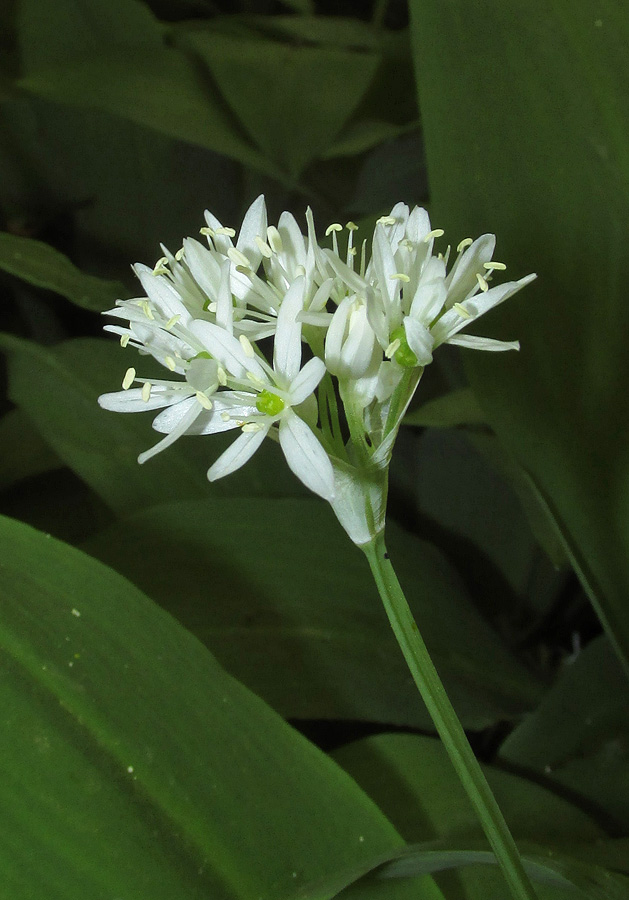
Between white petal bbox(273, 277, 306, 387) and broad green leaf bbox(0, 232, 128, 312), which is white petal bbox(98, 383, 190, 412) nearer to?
white petal bbox(273, 277, 306, 387)

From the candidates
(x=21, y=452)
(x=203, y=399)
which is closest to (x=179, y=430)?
(x=203, y=399)

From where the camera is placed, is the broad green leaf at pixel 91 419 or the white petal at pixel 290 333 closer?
the white petal at pixel 290 333

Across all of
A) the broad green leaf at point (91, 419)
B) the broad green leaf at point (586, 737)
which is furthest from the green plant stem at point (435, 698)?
the broad green leaf at point (91, 419)

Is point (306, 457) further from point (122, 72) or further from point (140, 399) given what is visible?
point (122, 72)

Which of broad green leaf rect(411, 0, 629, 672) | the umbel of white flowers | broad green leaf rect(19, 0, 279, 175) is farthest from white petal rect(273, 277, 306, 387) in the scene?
broad green leaf rect(19, 0, 279, 175)

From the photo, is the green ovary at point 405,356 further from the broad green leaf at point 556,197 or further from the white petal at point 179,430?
the broad green leaf at point 556,197
